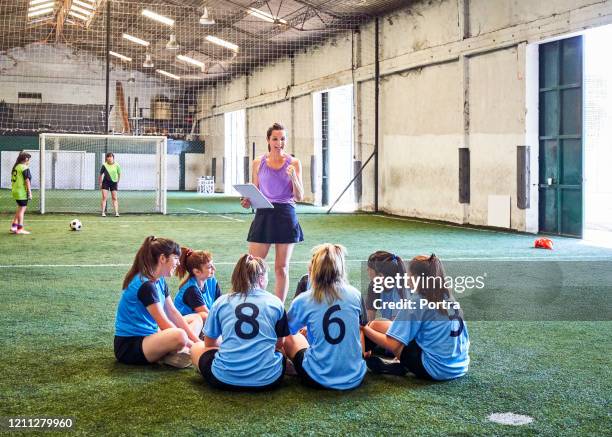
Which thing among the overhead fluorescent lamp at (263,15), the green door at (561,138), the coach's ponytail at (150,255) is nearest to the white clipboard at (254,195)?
the coach's ponytail at (150,255)

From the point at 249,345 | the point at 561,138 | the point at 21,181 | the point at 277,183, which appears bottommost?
the point at 249,345

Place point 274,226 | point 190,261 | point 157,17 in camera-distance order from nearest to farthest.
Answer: point 190,261
point 274,226
point 157,17

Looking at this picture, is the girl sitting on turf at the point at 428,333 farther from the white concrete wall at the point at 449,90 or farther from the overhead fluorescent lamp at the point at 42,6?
the overhead fluorescent lamp at the point at 42,6

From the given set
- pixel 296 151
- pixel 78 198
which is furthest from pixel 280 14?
pixel 78 198

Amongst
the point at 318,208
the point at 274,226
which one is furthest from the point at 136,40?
the point at 274,226

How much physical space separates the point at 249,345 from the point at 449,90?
572 inches

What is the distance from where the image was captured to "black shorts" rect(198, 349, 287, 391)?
4344 mm

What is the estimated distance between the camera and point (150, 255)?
15.9 feet

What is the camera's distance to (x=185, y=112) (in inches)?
1517

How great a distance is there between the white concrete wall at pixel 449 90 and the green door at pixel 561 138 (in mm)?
212

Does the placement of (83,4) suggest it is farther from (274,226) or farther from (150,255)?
(150,255)

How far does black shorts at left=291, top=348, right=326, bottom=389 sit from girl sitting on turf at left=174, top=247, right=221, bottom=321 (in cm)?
109

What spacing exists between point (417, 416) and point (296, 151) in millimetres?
23847

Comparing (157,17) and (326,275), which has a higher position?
(157,17)
